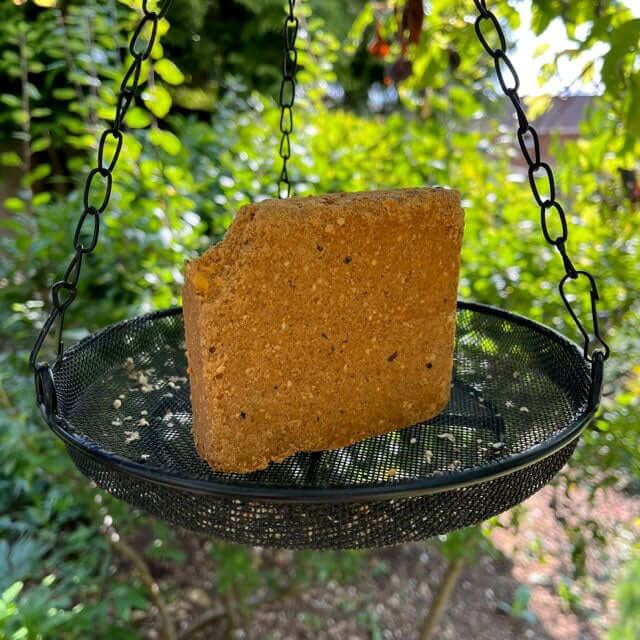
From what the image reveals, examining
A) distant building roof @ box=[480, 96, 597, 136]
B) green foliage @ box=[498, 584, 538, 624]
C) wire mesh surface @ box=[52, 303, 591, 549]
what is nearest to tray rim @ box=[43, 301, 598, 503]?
wire mesh surface @ box=[52, 303, 591, 549]

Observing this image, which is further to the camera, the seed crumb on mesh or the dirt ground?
the dirt ground

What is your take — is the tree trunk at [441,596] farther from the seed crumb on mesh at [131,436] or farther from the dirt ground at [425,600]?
the seed crumb on mesh at [131,436]

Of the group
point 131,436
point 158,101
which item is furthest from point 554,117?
point 131,436

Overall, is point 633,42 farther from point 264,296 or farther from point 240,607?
point 240,607

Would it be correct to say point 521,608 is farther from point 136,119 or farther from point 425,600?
point 136,119

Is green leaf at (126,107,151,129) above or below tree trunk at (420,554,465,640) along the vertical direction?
above

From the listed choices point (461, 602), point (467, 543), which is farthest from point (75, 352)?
point (461, 602)

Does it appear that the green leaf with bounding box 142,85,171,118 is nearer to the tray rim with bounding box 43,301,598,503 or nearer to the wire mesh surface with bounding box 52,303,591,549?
the wire mesh surface with bounding box 52,303,591,549
